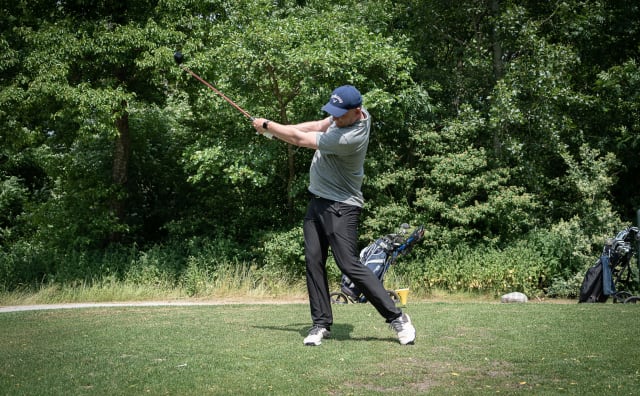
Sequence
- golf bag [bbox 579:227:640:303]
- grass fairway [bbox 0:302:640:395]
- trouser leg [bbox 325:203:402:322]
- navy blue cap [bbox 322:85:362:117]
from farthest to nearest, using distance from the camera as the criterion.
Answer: golf bag [bbox 579:227:640:303] < trouser leg [bbox 325:203:402:322] < navy blue cap [bbox 322:85:362:117] < grass fairway [bbox 0:302:640:395]

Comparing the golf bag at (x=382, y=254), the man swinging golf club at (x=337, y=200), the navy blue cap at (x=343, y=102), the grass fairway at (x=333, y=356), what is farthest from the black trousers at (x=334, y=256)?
the golf bag at (x=382, y=254)

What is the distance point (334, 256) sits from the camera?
18.7ft

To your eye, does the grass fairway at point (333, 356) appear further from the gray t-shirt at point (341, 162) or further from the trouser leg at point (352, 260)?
the gray t-shirt at point (341, 162)

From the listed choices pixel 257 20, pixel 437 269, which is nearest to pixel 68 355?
pixel 437 269

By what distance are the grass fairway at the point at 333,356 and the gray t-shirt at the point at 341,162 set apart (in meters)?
1.28

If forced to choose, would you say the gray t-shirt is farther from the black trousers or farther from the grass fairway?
the grass fairway

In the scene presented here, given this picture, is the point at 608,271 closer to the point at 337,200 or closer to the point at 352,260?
the point at 352,260

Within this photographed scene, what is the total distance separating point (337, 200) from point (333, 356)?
1371 mm

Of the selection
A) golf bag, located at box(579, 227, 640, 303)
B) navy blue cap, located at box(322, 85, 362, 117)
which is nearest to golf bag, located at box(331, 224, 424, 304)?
golf bag, located at box(579, 227, 640, 303)

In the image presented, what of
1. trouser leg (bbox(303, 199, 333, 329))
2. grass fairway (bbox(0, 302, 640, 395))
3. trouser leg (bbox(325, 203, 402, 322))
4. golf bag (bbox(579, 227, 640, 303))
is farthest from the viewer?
golf bag (bbox(579, 227, 640, 303))

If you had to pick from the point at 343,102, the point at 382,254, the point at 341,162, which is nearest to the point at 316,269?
the point at 341,162

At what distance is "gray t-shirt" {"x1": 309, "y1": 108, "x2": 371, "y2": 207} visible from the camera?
5.39 meters

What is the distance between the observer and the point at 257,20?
14.2 m

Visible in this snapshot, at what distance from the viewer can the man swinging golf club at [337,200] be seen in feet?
17.7
